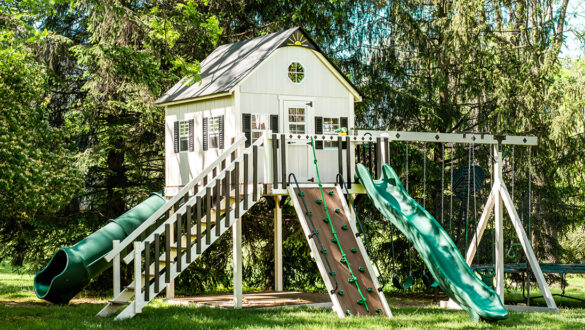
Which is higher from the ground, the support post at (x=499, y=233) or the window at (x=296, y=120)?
the window at (x=296, y=120)

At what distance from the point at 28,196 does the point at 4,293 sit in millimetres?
6592

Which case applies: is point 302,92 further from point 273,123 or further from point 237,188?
point 237,188

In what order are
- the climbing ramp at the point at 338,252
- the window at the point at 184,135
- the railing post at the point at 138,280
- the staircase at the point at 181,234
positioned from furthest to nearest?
the window at the point at 184,135 < the climbing ramp at the point at 338,252 < the staircase at the point at 181,234 < the railing post at the point at 138,280

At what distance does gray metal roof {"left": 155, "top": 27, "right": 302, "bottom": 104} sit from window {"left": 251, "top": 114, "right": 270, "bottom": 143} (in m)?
0.83

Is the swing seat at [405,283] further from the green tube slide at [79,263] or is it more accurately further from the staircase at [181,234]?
the green tube slide at [79,263]

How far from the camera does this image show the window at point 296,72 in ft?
48.3

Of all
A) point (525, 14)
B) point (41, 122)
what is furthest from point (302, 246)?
point (525, 14)

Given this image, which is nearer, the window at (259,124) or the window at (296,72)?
the window at (259,124)

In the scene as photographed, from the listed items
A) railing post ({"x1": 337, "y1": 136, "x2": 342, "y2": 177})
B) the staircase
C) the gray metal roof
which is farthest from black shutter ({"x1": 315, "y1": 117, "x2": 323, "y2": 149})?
the gray metal roof

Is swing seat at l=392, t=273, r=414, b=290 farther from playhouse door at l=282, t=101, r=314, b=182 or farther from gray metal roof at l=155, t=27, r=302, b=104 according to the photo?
gray metal roof at l=155, t=27, r=302, b=104

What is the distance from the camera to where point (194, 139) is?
50.5 ft

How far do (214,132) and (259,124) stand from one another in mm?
1027

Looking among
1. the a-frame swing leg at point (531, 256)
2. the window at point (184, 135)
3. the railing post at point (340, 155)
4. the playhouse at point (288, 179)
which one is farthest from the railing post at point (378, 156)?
the window at point (184, 135)

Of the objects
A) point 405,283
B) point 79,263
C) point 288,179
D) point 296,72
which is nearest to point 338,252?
point 405,283
